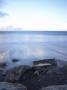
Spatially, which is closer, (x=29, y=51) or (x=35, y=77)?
(x=35, y=77)

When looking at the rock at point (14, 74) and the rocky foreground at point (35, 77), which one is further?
the rock at point (14, 74)

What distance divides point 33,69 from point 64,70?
63 centimetres

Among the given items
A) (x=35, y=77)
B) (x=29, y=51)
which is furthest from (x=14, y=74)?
(x=29, y=51)

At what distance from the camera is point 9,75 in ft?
12.7

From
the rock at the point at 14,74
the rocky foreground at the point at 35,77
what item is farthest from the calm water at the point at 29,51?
the rock at the point at 14,74

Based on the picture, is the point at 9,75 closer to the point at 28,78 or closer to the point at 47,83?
the point at 28,78

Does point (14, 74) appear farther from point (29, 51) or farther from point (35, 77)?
point (29, 51)

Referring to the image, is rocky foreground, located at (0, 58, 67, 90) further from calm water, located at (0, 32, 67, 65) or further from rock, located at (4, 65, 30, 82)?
calm water, located at (0, 32, 67, 65)

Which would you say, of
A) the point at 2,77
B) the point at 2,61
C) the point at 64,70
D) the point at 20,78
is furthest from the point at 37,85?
the point at 2,61

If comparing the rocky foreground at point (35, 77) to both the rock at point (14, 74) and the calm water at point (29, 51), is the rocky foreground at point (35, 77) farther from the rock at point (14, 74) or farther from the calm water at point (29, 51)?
the calm water at point (29, 51)

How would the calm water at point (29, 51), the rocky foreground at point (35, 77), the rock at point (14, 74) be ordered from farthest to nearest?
the calm water at point (29, 51), the rock at point (14, 74), the rocky foreground at point (35, 77)

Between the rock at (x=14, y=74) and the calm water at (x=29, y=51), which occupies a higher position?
the rock at (x=14, y=74)

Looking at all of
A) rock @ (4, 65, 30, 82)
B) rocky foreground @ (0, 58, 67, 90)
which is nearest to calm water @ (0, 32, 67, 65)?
rocky foreground @ (0, 58, 67, 90)

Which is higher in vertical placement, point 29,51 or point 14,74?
point 14,74
